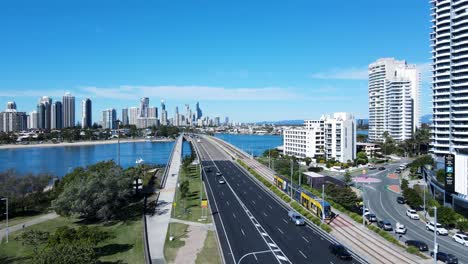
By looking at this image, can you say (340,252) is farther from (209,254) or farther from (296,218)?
(296,218)

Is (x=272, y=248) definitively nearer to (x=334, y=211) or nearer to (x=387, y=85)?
(x=334, y=211)

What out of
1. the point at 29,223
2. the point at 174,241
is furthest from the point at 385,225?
the point at 29,223

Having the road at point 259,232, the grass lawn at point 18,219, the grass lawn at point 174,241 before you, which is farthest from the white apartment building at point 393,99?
the grass lawn at point 18,219

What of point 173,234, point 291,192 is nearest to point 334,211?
point 291,192

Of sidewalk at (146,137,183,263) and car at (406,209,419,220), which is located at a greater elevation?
sidewalk at (146,137,183,263)

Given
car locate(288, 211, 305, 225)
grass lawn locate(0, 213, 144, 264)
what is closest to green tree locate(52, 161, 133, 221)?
grass lawn locate(0, 213, 144, 264)

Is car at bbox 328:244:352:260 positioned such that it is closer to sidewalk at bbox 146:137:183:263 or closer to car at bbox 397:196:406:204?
sidewalk at bbox 146:137:183:263
